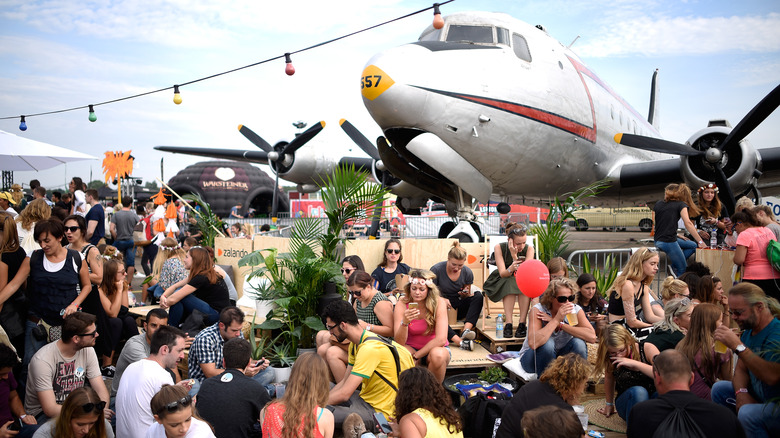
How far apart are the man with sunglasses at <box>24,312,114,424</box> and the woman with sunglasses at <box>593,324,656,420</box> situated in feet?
13.8

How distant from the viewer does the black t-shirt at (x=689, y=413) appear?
304 centimetres

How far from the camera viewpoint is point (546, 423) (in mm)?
2686

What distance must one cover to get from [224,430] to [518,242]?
427cm

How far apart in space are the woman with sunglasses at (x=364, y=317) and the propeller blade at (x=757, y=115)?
8.42 metres

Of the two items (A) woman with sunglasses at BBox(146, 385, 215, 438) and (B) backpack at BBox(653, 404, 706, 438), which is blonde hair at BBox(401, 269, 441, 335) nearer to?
(B) backpack at BBox(653, 404, 706, 438)

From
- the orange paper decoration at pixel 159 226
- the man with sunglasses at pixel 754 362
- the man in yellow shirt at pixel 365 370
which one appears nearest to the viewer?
the man with sunglasses at pixel 754 362

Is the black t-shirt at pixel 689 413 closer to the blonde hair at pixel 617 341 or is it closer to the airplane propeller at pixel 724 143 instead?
the blonde hair at pixel 617 341

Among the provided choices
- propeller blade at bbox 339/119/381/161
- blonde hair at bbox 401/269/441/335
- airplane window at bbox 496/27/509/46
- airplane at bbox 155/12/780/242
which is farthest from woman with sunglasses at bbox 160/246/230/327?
propeller blade at bbox 339/119/381/161

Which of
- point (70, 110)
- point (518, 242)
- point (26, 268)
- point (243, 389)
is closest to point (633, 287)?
point (518, 242)

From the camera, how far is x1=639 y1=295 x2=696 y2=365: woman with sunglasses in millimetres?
4645

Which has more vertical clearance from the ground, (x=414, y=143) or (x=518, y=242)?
(x=414, y=143)

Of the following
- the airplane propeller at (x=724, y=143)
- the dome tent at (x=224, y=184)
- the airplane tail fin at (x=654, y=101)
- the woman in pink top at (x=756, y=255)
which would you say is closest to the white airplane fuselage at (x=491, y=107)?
the airplane propeller at (x=724, y=143)

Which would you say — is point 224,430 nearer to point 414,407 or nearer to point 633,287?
point 414,407

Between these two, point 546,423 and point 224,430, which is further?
point 224,430
